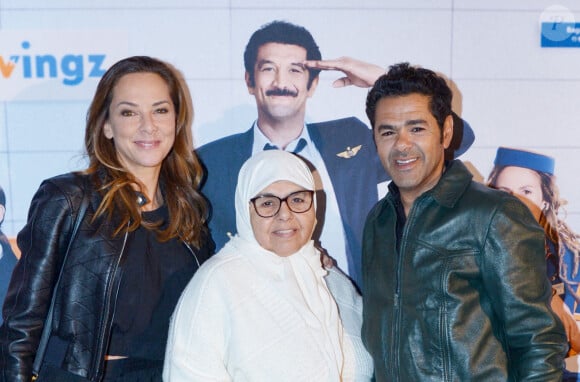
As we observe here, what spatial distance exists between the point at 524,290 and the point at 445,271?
233 mm

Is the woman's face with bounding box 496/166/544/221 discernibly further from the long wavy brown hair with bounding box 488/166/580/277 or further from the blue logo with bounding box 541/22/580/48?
the blue logo with bounding box 541/22/580/48

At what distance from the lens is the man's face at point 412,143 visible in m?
2.00

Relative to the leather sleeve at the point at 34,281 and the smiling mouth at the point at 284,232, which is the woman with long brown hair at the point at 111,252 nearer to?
the leather sleeve at the point at 34,281

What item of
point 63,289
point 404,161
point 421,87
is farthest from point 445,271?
point 63,289

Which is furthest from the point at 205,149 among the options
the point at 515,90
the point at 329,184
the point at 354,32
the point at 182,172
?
the point at 515,90

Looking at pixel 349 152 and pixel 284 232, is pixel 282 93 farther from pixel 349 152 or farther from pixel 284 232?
pixel 284 232

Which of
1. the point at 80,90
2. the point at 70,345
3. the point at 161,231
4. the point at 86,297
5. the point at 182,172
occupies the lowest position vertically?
the point at 70,345

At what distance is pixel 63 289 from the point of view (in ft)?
6.80

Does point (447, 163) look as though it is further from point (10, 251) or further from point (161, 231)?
point (10, 251)

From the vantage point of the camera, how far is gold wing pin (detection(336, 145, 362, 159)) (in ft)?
9.69

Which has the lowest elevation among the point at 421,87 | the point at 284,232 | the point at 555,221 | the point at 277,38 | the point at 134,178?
the point at 555,221

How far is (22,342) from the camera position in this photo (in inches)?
78.9

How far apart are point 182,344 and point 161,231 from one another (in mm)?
506

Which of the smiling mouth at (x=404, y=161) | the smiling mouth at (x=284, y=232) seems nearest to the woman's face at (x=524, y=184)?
the smiling mouth at (x=404, y=161)
